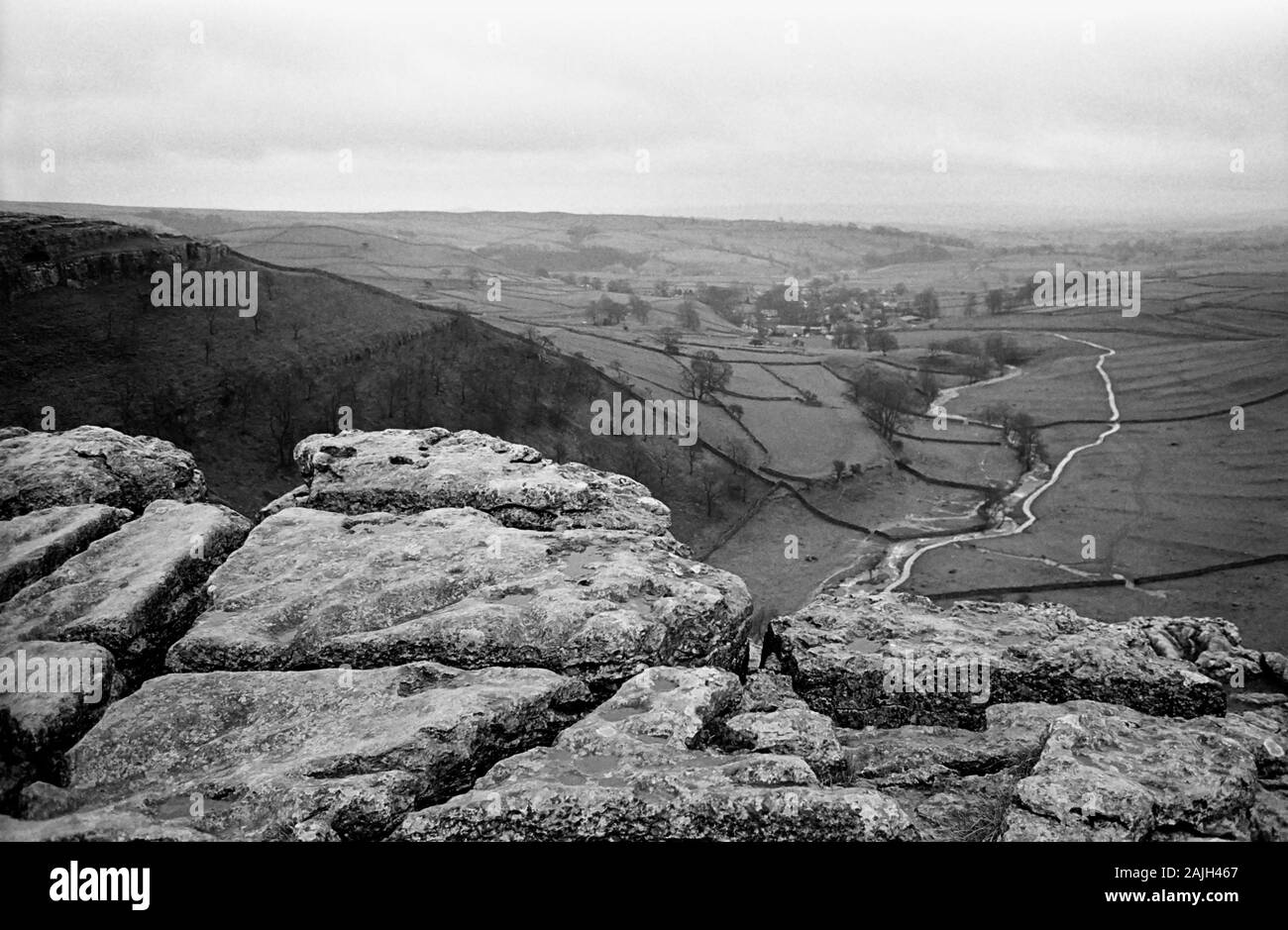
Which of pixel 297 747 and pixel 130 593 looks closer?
pixel 297 747

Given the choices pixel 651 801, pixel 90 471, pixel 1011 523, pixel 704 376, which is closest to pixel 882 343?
pixel 704 376

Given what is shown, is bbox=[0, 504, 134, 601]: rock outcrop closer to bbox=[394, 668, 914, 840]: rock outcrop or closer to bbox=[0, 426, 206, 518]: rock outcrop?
bbox=[0, 426, 206, 518]: rock outcrop

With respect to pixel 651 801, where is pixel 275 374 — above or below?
above

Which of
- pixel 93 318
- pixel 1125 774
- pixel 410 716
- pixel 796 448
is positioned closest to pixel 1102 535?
pixel 796 448

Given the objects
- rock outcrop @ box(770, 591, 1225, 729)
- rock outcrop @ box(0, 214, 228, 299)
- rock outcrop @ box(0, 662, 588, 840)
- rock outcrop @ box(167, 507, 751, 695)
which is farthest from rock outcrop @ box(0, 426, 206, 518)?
rock outcrop @ box(0, 214, 228, 299)

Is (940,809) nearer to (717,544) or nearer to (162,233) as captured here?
(717,544)

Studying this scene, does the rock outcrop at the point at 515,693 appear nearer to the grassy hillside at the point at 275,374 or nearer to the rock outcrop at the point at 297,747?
the rock outcrop at the point at 297,747

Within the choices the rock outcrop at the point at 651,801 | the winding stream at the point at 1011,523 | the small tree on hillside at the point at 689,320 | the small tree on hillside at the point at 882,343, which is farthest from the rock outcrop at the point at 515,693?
the small tree on hillside at the point at 689,320

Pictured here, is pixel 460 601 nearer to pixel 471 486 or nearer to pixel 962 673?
pixel 471 486
